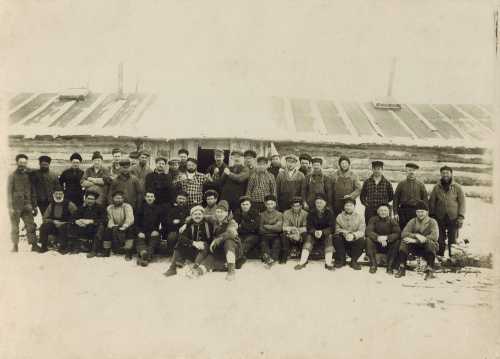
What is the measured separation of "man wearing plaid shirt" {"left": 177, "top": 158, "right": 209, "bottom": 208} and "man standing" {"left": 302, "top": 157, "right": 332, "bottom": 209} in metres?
1.02

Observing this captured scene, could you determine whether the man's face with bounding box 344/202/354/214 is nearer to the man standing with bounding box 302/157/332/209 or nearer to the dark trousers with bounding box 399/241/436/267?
the man standing with bounding box 302/157/332/209

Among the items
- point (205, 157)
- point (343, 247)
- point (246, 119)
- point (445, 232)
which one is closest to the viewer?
point (343, 247)

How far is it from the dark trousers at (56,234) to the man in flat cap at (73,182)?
0.95 ft

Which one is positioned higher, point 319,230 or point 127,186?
point 127,186

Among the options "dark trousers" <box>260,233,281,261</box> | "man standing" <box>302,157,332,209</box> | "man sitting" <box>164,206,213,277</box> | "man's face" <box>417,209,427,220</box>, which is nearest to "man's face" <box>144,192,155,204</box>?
"man sitting" <box>164,206,213,277</box>

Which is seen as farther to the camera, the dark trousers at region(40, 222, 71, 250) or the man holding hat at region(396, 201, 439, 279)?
the dark trousers at region(40, 222, 71, 250)

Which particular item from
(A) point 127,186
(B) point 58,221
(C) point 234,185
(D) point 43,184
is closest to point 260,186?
(C) point 234,185

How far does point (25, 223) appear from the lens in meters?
4.17

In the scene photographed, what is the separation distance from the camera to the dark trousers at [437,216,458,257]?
160 inches

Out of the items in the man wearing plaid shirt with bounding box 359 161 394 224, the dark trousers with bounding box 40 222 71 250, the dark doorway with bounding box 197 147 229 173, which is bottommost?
the dark trousers with bounding box 40 222 71 250

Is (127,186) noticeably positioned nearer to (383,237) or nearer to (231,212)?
(231,212)

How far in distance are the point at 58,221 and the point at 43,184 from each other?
0.43 meters

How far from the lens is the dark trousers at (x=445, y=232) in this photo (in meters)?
4.07

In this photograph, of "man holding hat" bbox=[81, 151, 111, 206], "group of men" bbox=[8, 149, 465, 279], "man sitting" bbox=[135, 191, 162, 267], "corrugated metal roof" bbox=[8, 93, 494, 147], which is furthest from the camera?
"corrugated metal roof" bbox=[8, 93, 494, 147]
